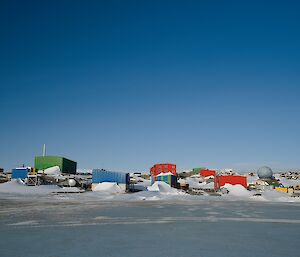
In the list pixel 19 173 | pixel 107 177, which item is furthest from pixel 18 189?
pixel 19 173

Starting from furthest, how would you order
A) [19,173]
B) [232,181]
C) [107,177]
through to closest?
1. [232,181]
2. [19,173]
3. [107,177]

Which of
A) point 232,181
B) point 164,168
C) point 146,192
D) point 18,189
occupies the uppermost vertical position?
point 164,168

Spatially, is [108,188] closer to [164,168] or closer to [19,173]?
[19,173]

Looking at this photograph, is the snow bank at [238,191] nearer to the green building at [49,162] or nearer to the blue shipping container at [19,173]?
the blue shipping container at [19,173]

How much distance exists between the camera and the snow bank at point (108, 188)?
1800 inches

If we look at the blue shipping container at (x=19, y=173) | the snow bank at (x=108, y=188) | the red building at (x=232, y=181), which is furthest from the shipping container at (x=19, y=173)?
the red building at (x=232, y=181)

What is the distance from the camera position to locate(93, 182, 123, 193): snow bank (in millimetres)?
45731

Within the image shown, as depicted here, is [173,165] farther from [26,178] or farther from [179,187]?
[26,178]

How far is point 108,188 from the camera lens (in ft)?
152

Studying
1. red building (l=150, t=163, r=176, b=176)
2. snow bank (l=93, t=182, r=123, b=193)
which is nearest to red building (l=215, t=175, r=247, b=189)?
red building (l=150, t=163, r=176, b=176)

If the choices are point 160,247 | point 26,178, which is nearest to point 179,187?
point 26,178

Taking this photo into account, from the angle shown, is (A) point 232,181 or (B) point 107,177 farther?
(A) point 232,181

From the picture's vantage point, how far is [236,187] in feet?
175

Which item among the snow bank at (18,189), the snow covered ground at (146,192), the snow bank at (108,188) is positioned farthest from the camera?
the snow bank at (108,188)
